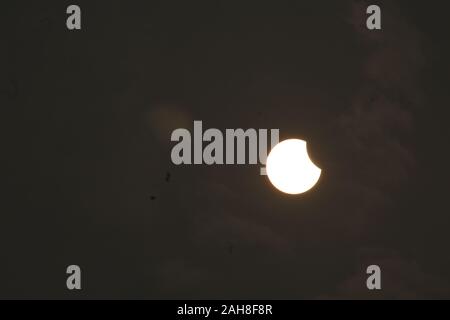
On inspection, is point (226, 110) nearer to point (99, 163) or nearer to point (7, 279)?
point (99, 163)

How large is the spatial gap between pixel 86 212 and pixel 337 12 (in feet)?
4.21

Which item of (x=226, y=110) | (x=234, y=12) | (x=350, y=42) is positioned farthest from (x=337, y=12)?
(x=226, y=110)

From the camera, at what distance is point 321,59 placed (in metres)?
2.24

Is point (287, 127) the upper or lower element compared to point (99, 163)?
upper

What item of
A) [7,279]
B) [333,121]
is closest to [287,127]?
[333,121]

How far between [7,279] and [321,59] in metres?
1.52

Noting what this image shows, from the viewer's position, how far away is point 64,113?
2.21 m

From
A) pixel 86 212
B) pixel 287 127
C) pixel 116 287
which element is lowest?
pixel 116 287

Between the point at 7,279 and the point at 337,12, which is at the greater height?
the point at 337,12

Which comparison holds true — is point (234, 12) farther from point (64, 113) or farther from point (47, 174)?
point (47, 174)

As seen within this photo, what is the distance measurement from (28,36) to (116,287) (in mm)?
1057

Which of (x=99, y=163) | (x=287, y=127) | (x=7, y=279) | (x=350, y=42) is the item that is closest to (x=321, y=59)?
(x=350, y=42)

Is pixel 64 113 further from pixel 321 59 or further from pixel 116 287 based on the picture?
pixel 321 59

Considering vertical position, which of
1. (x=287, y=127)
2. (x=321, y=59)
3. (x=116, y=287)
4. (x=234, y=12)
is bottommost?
(x=116, y=287)
